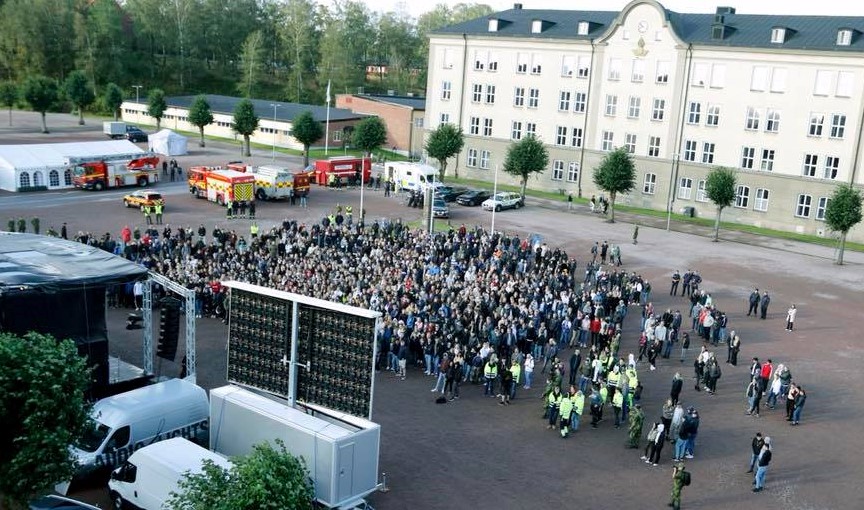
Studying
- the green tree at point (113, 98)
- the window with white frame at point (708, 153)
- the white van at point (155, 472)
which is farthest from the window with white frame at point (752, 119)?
the green tree at point (113, 98)

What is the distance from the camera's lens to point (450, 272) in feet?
104

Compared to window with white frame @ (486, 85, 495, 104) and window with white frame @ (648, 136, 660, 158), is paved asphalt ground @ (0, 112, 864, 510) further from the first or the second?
window with white frame @ (486, 85, 495, 104)

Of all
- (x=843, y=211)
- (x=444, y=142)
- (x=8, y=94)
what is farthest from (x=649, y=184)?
(x=8, y=94)

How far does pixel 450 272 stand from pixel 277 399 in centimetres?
1519

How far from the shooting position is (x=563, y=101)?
62.3m

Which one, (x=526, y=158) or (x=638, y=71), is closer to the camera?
(x=526, y=158)

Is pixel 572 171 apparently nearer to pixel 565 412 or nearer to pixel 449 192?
pixel 449 192

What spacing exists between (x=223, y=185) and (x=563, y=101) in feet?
91.8

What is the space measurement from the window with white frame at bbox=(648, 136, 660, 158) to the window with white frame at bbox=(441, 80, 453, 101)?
18232 mm

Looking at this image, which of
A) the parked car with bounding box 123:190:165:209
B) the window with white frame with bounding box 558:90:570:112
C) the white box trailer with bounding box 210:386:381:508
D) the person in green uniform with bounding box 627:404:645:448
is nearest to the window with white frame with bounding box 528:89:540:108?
the window with white frame with bounding box 558:90:570:112

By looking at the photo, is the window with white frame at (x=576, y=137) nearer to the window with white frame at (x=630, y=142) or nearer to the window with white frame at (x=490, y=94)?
the window with white frame at (x=630, y=142)

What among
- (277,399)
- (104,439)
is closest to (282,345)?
(277,399)

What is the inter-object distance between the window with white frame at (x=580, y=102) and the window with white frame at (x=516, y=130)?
499cm

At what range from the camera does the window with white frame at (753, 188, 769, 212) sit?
54.1 metres
